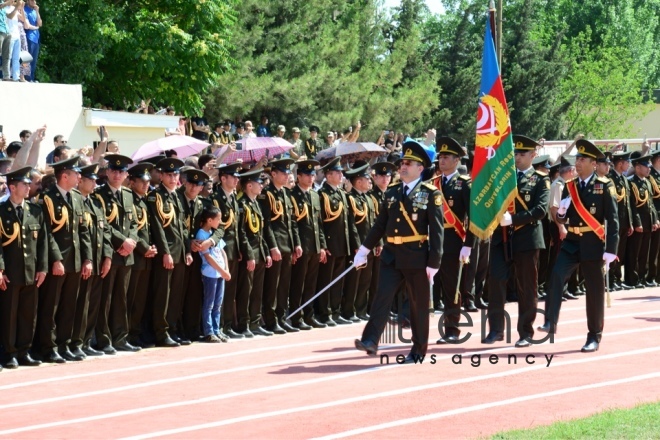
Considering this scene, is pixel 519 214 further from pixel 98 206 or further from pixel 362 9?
pixel 362 9

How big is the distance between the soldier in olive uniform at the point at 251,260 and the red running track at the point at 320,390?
2.40 ft

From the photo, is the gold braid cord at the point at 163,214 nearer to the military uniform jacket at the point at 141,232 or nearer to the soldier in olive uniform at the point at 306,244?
the military uniform jacket at the point at 141,232

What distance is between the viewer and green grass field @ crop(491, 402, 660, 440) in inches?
333

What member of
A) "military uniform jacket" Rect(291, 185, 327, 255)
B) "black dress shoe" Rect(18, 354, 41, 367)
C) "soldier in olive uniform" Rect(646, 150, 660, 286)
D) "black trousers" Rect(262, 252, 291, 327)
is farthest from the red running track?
"soldier in olive uniform" Rect(646, 150, 660, 286)

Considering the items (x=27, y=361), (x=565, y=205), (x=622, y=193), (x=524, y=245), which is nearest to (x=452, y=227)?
(x=524, y=245)

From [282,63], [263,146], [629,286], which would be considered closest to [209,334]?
[263,146]

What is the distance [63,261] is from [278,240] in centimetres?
333

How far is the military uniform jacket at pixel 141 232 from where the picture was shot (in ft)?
44.7

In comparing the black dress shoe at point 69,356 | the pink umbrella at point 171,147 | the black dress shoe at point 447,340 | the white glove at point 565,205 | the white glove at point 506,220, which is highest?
the pink umbrella at point 171,147

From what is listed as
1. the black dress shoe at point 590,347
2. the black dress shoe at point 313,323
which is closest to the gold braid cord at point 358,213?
the black dress shoe at point 313,323

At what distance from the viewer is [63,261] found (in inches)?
500

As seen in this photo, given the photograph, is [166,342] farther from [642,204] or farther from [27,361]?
[642,204]

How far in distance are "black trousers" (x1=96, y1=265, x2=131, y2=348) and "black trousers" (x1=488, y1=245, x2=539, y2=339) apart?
4134 millimetres

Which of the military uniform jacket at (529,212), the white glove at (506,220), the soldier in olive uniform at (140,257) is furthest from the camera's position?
the soldier in olive uniform at (140,257)
